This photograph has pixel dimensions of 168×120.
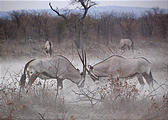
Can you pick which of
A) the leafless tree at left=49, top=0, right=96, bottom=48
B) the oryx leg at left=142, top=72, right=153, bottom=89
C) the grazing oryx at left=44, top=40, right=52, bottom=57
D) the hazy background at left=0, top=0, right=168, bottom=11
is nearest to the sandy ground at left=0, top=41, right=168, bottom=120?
the oryx leg at left=142, top=72, right=153, bottom=89

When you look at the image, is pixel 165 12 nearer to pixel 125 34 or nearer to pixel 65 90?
pixel 125 34

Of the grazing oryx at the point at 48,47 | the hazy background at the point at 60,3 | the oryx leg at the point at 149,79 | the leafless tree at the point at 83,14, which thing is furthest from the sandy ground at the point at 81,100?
the hazy background at the point at 60,3

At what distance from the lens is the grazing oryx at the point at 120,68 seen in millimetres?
3865

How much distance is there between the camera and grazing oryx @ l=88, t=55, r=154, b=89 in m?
3.87

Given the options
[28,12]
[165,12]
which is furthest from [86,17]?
[165,12]

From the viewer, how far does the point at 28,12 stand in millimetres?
3736

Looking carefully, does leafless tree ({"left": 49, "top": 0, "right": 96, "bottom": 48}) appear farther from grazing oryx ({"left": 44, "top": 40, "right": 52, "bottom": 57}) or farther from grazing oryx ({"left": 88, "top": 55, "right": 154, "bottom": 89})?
grazing oryx ({"left": 88, "top": 55, "right": 154, "bottom": 89})

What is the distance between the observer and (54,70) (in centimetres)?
411

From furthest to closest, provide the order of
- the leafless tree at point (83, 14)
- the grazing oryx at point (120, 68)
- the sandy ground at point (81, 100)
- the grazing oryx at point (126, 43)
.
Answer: the grazing oryx at point (120, 68) → the grazing oryx at point (126, 43) → the leafless tree at point (83, 14) → the sandy ground at point (81, 100)

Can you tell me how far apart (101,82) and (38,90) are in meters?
1.10

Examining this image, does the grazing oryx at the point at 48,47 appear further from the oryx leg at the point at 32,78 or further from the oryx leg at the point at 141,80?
the oryx leg at the point at 141,80

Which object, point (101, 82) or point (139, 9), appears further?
point (101, 82)

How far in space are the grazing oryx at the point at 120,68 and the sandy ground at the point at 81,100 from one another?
4.0 inches

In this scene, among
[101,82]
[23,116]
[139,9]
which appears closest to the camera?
[23,116]
